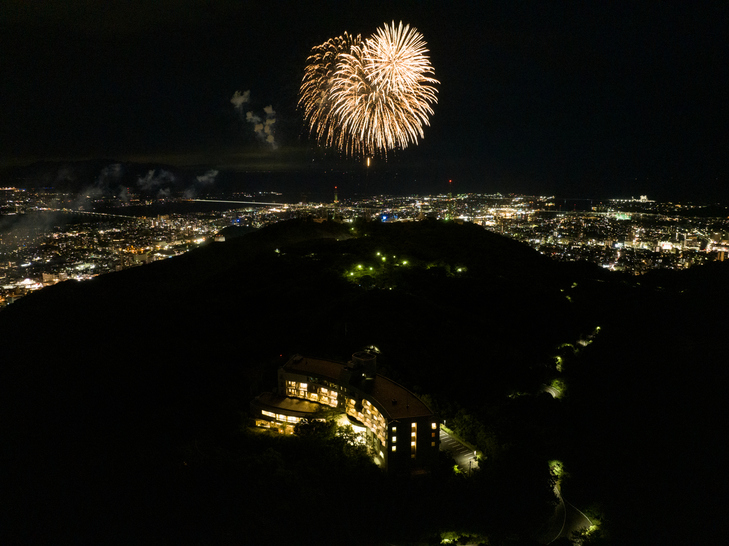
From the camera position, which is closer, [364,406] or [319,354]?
[364,406]

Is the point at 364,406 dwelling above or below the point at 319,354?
above

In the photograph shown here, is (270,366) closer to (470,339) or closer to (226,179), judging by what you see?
(470,339)

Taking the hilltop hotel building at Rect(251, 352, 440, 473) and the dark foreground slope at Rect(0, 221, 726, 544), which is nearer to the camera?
the dark foreground slope at Rect(0, 221, 726, 544)

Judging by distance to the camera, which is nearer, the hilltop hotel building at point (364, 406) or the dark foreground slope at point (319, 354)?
the dark foreground slope at point (319, 354)
